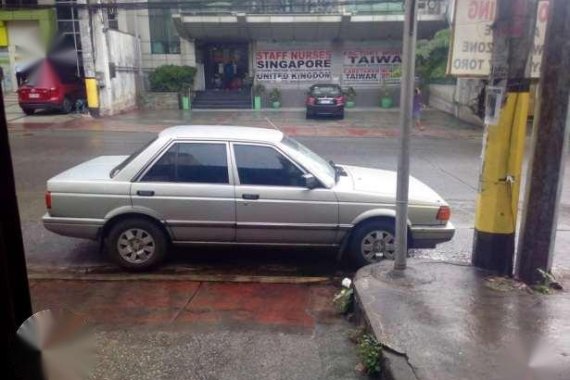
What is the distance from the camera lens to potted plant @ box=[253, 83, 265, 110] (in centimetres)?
2920

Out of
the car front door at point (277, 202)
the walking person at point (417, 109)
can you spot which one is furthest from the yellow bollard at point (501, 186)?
the walking person at point (417, 109)

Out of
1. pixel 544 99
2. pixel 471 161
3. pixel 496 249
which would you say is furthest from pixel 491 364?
pixel 471 161

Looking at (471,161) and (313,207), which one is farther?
(471,161)

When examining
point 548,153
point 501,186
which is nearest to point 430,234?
point 501,186

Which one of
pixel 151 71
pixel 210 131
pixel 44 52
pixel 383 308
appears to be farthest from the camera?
pixel 151 71

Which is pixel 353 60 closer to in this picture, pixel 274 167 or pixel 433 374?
pixel 274 167

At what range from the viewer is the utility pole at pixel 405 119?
4.58m

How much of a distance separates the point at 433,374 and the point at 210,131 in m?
3.86

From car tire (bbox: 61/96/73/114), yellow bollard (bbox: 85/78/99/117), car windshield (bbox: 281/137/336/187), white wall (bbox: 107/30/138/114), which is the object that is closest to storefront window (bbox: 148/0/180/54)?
white wall (bbox: 107/30/138/114)

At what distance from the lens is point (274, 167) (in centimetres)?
595

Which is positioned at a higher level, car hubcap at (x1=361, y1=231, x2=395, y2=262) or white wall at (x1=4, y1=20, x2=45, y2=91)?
white wall at (x1=4, y1=20, x2=45, y2=91)

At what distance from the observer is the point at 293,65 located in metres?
30.6

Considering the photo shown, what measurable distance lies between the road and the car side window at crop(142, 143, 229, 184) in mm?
1087

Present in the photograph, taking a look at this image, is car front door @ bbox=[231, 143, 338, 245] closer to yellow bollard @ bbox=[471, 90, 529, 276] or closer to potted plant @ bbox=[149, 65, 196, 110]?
yellow bollard @ bbox=[471, 90, 529, 276]
